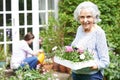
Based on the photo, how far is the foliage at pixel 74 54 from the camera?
13.5 ft

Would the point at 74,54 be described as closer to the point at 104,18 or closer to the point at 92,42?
the point at 92,42

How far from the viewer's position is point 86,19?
4.13m

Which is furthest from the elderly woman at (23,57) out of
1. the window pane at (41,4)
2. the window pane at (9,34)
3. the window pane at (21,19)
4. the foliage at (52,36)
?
the window pane at (41,4)

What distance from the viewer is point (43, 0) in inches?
377

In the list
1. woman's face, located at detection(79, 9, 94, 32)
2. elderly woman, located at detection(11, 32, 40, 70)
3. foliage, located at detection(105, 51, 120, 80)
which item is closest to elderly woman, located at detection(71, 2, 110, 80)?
woman's face, located at detection(79, 9, 94, 32)

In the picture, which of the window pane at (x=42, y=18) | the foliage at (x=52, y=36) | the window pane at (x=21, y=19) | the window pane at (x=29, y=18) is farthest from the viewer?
the window pane at (x=42, y=18)

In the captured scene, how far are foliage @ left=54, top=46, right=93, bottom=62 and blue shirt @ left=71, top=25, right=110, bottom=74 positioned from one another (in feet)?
0.17

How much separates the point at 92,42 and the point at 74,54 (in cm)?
21

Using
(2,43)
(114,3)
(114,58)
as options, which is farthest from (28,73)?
(114,3)

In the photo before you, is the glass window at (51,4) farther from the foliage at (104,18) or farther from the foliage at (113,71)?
the foliage at (113,71)

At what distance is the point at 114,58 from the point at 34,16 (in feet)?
7.72

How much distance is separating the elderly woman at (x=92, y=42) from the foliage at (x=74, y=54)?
2.0 inches

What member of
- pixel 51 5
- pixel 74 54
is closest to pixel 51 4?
pixel 51 5

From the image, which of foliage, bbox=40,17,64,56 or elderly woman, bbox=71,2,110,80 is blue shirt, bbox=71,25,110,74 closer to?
elderly woman, bbox=71,2,110,80
